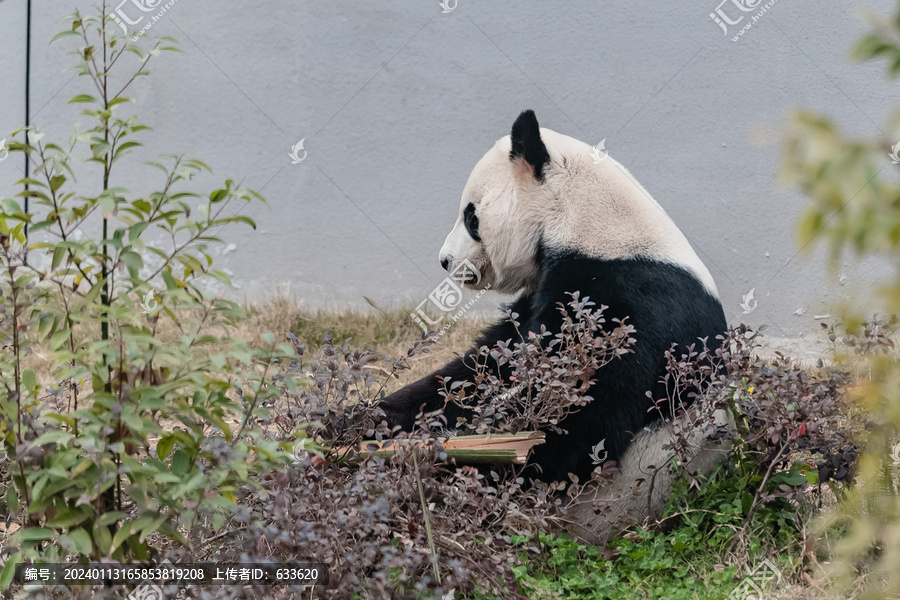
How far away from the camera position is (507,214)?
9.30ft

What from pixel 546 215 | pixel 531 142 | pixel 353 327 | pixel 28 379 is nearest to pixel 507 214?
pixel 546 215

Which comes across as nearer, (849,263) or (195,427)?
(195,427)

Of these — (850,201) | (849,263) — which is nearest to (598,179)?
(850,201)

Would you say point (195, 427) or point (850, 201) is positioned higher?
point (850, 201)

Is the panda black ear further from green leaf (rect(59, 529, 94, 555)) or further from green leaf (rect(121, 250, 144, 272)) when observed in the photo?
green leaf (rect(59, 529, 94, 555))

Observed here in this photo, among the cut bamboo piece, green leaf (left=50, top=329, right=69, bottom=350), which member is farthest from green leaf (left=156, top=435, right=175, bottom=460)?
the cut bamboo piece

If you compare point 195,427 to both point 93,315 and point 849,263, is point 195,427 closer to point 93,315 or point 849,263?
point 93,315

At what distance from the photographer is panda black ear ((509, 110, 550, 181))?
8.99 feet

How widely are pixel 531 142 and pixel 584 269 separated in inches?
21.3

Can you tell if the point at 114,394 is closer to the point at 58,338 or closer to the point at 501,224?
the point at 58,338

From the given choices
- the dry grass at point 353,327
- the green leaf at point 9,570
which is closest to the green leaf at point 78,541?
the green leaf at point 9,570

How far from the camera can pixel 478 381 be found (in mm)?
2422

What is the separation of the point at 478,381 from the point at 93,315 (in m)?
1.17

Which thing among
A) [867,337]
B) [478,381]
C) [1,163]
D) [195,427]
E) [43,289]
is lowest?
[867,337]
